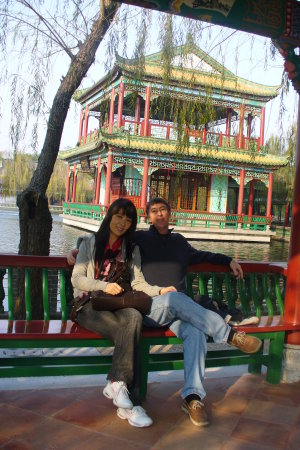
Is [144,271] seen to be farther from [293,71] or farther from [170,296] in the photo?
[293,71]

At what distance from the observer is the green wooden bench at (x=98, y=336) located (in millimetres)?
2180

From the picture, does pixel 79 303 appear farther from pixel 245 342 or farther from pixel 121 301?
pixel 245 342

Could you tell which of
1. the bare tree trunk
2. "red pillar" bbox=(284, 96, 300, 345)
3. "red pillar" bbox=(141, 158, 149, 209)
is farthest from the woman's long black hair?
"red pillar" bbox=(141, 158, 149, 209)

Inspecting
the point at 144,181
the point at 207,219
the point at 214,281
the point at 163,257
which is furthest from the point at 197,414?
the point at 207,219

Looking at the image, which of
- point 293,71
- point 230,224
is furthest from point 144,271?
point 230,224

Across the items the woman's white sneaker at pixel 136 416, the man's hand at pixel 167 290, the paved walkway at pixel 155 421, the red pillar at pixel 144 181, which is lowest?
the paved walkway at pixel 155 421

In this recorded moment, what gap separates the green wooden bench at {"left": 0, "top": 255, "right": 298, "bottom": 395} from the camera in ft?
7.15

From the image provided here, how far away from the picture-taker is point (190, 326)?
2320mm

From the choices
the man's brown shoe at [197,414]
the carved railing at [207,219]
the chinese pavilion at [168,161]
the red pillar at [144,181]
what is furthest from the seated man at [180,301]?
the red pillar at [144,181]

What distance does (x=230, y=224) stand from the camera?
70.4ft

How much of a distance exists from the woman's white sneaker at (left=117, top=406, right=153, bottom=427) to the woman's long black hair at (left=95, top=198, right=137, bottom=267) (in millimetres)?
746

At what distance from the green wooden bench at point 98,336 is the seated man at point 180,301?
93mm

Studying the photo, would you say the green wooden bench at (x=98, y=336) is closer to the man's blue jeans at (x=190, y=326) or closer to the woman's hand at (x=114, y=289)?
the man's blue jeans at (x=190, y=326)

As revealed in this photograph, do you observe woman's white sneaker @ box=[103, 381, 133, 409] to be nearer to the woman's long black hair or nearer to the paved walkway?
the paved walkway
